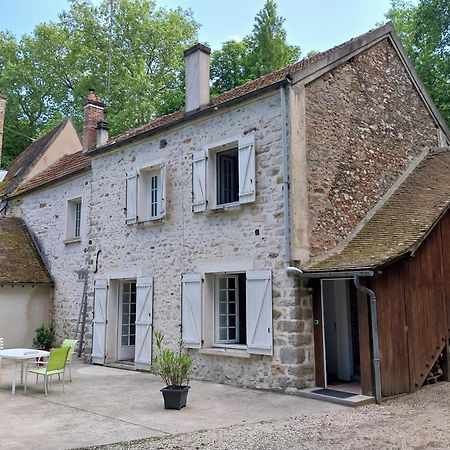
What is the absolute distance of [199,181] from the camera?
980 cm

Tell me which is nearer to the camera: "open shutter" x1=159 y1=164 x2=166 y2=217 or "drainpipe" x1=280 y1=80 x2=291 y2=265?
"drainpipe" x1=280 y1=80 x2=291 y2=265

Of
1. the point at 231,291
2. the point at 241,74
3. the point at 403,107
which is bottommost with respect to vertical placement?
the point at 231,291

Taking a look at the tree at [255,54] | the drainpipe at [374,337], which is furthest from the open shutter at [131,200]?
the tree at [255,54]

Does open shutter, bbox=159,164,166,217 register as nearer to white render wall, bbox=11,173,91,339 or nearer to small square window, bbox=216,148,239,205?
small square window, bbox=216,148,239,205

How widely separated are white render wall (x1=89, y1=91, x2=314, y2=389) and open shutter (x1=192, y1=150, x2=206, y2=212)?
19 centimetres

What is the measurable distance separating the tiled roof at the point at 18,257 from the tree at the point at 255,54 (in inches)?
483

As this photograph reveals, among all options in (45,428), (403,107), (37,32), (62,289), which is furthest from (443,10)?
(37,32)

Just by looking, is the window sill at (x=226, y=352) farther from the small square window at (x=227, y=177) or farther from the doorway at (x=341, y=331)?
the small square window at (x=227, y=177)

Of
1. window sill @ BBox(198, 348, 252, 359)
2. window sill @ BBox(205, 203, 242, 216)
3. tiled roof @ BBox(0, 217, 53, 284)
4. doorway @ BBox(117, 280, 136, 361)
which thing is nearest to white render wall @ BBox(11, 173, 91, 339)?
tiled roof @ BBox(0, 217, 53, 284)

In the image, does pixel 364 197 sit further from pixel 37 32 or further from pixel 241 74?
pixel 37 32

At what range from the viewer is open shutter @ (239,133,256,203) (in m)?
8.82

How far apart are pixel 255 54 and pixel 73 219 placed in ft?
46.7

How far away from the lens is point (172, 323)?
1006cm

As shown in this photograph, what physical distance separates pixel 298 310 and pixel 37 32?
26.0 meters
